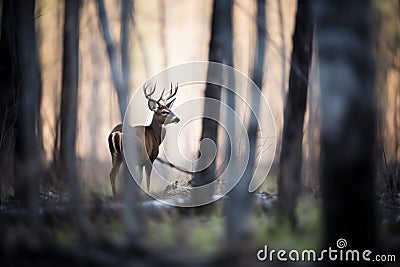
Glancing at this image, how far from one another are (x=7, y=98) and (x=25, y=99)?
80 centimetres

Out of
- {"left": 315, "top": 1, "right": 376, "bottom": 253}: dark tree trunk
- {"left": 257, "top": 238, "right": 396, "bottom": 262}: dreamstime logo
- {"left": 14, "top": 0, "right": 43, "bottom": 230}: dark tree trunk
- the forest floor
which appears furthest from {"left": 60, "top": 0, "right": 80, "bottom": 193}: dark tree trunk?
{"left": 315, "top": 1, "right": 376, "bottom": 253}: dark tree trunk

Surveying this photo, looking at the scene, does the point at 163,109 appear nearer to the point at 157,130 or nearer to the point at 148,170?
the point at 157,130

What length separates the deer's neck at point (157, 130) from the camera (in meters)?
A: 5.42

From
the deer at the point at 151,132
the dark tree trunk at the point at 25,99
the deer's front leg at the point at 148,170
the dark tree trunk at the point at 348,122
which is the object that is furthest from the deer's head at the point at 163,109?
the dark tree trunk at the point at 348,122

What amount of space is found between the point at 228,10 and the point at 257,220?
62.6 inches

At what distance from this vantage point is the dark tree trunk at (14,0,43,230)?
154 inches

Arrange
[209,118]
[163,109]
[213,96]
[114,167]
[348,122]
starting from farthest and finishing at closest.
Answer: [163,109] < [114,167] < [209,118] < [213,96] < [348,122]

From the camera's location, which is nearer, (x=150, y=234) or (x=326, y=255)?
(x=326, y=255)

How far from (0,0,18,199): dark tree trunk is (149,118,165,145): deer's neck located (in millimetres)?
1510

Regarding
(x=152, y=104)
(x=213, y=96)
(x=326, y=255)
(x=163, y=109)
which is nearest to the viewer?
(x=326, y=255)

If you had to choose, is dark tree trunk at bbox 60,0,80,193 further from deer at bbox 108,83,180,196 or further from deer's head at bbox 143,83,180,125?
deer's head at bbox 143,83,180,125

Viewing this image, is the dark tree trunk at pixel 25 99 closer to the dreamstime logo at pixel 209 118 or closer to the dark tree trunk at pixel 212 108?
the dreamstime logo at pixel 209 118

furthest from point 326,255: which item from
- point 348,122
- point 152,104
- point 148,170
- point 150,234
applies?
point 152,104

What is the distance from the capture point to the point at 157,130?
5.44 meters
